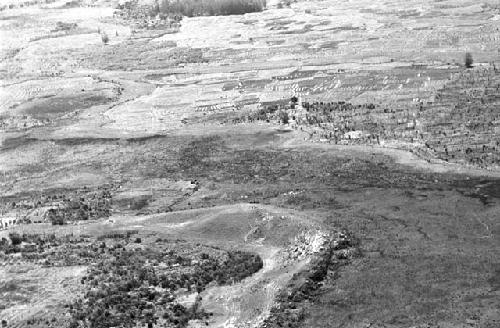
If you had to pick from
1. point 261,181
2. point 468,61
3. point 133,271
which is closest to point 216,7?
point 468,61

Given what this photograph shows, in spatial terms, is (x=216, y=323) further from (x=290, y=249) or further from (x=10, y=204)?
(x=10, y=204)

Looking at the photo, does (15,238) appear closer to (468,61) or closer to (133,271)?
(133,271)

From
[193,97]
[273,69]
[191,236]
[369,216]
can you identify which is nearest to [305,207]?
[369,216]

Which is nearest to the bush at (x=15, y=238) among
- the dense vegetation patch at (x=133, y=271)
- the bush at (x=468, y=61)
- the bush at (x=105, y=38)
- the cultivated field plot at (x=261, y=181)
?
the dense vegetation patch at (x=133, y=271)

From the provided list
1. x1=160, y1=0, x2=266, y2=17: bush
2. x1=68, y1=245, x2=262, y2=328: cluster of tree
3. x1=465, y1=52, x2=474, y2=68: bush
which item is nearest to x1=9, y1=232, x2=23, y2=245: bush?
x1=68, y1=245, x2=262, y2=328: cluster of tree

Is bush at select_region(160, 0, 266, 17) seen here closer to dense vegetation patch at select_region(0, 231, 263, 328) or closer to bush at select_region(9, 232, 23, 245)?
bush at select_region(9, 232, 23, 245)

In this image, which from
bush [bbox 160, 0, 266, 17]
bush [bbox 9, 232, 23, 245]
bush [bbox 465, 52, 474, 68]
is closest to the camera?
bush [bbox 9, 232, 23, 245]

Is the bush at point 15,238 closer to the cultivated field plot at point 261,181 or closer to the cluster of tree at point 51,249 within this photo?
the cluster of tree at point 51,249

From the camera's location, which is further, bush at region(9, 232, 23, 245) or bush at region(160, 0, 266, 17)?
bush at region(160, 0, 266, 17)
